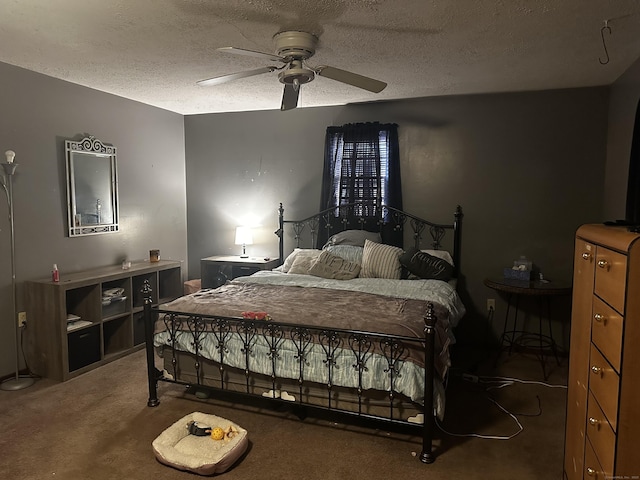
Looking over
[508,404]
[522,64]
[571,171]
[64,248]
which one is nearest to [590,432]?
[508,404]

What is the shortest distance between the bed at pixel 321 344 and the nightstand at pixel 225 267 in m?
0.87

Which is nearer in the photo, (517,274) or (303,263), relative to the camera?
(517,274)

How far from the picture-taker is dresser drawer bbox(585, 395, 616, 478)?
140 centimetres

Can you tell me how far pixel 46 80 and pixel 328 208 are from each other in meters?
2.80

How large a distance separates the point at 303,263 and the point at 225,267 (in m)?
1.19

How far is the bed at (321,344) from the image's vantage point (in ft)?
7.90

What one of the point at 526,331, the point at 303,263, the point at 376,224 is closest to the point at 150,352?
the point at 303,263

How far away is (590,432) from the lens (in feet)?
5.35

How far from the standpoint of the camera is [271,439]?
2.56 m

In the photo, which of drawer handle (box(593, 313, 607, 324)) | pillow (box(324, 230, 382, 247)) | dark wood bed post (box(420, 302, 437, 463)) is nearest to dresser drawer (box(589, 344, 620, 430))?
drawer handle (box(593, 313, 607, 324))

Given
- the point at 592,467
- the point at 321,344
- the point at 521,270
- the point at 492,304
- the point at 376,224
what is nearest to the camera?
the point at 592,467

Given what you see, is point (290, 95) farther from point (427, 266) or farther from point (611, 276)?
point (611, 276)

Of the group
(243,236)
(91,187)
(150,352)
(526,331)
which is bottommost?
(526,331)

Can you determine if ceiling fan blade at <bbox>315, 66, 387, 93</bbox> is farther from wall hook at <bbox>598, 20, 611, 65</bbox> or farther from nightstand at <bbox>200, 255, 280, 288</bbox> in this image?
nightstand at <bbox>200, 255, 280, 288</bbox>
